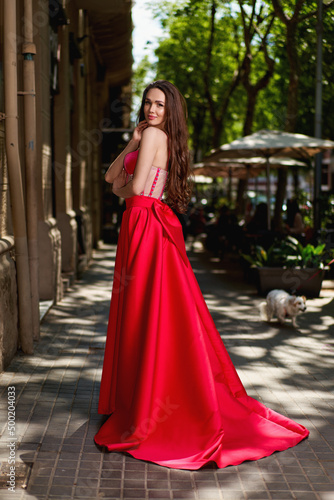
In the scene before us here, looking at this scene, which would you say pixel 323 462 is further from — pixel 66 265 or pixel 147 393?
pixel 66 265

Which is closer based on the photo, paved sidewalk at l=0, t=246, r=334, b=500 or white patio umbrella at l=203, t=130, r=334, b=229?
paved sidewalk at l=0, t=246, r=334, b=500

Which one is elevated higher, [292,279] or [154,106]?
[154,106]

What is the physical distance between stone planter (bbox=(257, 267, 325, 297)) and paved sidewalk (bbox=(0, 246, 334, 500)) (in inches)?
56.5

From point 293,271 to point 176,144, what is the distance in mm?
6553

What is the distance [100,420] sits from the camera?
442 cm

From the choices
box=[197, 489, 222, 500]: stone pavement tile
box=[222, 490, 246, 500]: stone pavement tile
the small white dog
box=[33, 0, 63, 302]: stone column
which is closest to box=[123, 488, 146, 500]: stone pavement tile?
box=[197, 489, 222, 500]: stone pavement tile

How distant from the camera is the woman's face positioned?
154 inches

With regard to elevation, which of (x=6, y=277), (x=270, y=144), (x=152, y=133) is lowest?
(x=6, y=277)

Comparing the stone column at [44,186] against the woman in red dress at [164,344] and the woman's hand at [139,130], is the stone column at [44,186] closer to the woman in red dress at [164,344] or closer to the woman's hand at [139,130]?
the woman in red dress at [164,344]

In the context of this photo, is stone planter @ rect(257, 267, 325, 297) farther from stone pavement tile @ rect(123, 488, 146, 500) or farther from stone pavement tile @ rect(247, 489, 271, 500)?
stone pavement tile @ rect(123, 488, 146, 500)

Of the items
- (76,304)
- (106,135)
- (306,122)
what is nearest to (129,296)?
(76,304)

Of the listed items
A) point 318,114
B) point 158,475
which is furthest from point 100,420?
point 318,114

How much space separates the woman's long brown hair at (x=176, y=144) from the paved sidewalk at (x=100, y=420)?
1.57m

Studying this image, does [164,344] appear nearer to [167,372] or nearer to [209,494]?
[167,372]
